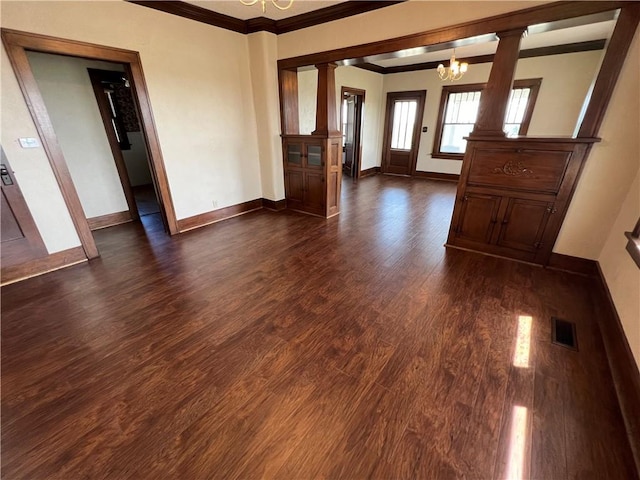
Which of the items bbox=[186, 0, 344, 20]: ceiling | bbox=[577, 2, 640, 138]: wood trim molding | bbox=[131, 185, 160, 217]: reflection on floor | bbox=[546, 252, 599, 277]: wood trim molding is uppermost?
bbox=[186, 0, 344, 20]: ceiling

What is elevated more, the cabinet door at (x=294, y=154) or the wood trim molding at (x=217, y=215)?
the cabinet door at (x=294, y=154)

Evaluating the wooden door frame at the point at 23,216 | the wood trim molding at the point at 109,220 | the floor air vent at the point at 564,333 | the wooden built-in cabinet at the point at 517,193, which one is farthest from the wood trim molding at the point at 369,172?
the wooden door frame at the point at 23,216

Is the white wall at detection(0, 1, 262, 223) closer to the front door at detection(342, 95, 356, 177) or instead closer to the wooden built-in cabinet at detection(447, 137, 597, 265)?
the wooden built-in cabinet at detection(447, 137, 597, 265)

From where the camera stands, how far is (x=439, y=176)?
23.7 feet

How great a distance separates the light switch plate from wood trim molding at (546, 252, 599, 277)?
5.27 m

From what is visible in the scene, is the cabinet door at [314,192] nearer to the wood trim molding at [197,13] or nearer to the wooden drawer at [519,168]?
the wooden drawer at [519,168]

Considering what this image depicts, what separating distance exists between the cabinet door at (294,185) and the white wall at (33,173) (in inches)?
116

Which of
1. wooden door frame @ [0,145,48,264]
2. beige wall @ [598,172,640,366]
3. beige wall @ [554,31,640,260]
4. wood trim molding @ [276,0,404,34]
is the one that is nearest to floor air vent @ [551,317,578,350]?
beige wall @ [598,172,640,366]

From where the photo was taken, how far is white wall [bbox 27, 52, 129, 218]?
3.45 metres

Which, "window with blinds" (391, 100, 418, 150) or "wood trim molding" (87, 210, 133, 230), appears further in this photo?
"window with blinds" (391, 100, 418, 150)

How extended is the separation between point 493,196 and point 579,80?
449cm

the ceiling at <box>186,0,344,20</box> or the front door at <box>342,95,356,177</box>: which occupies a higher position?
the ceiling at <box>186,0,344,20</box>

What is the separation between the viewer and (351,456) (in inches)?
50.7

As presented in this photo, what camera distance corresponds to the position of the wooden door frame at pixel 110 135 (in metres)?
3.77
